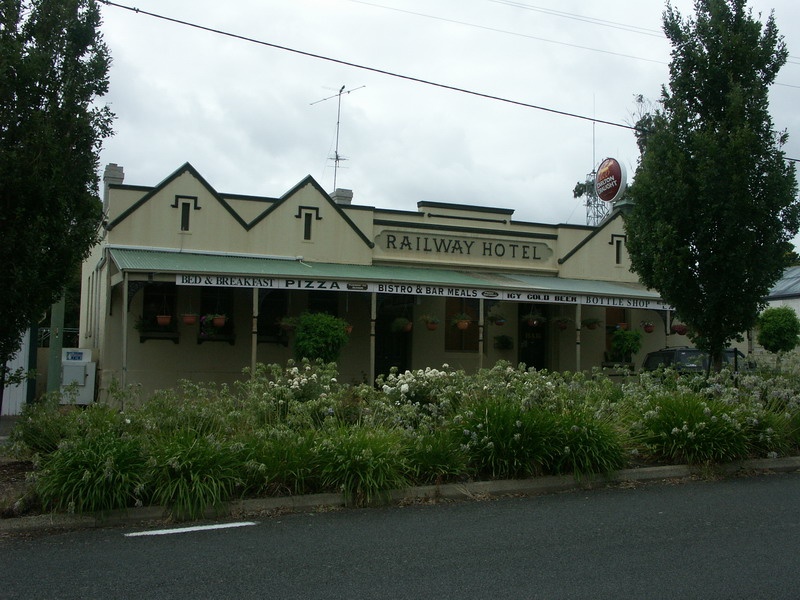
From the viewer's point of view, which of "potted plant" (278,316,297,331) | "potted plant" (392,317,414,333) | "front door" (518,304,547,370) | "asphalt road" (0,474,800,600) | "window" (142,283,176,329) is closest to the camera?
"asphalt road" (0,474,800,600)

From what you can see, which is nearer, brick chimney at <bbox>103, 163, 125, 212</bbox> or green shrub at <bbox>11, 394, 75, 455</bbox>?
green shrub at <bbox>11, 394, 75, 455</bbox>

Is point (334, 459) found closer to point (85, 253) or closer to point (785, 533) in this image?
point (85, 253)

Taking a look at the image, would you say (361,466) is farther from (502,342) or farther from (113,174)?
(113,174)

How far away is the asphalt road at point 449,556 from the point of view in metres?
5.25

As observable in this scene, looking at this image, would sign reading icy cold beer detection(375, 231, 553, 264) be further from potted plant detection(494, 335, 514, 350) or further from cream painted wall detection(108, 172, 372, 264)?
potted plant detection(494, 335, 514, 350)

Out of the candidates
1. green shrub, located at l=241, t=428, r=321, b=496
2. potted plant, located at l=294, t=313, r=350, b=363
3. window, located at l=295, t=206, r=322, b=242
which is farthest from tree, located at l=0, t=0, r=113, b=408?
window, located at l=295, t=206, r=322, b=242

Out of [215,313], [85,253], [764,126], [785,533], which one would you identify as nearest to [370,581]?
[785,533]

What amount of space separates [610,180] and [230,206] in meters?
11.2

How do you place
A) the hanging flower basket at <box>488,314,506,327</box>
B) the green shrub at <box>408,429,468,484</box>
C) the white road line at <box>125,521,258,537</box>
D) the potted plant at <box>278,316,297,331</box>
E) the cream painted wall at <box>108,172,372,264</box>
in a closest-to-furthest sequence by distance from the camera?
the white road line at <box>125,521,258,537</box>
the green shrub at <box>408,429,468,484</box>
the potted plant at <box>278,316,297,331</box>
the cream painted wall at <box>108,172,372,264</box>
the hanging flower basket at <box>488,314,506,327</box>

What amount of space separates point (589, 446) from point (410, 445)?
201 cm

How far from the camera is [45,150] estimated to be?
8000 millimetres

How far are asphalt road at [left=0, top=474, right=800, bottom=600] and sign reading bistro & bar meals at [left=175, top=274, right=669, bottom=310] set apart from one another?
8.86 meters

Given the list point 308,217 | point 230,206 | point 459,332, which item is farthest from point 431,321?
point 230,206

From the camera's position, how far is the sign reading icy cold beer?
20000 mm
